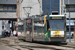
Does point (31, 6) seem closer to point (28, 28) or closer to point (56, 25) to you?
point (28, 28)

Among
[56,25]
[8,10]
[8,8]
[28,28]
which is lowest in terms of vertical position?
[28,28]

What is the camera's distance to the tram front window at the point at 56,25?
821 inches

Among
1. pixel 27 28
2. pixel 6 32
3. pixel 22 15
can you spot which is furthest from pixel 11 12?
pixel 27 28

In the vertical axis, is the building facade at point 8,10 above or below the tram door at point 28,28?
above

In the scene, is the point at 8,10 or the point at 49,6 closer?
the point at 49,6

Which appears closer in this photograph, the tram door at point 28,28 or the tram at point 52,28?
the tram at point 52,28

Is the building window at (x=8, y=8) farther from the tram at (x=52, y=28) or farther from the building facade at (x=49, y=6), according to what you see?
the tram at (x=52, y=28)

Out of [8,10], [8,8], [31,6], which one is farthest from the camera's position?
[8,8]

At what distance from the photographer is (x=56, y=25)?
20906 mm

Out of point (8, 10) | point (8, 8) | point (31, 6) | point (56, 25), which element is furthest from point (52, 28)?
point (8, 8)

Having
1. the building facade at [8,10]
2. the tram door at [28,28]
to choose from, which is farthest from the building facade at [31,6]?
the tram door at [28,28]

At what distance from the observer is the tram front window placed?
2084cm

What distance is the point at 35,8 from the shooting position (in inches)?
2329

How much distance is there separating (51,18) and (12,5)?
143ft
